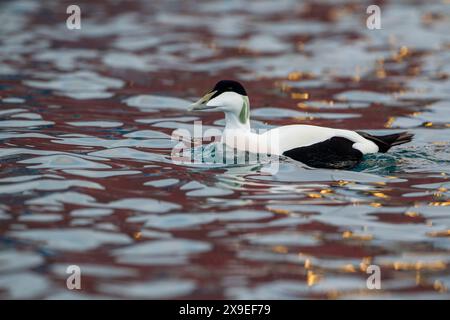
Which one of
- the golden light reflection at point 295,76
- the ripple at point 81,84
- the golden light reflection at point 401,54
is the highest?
the golden light reflection at point 401,54

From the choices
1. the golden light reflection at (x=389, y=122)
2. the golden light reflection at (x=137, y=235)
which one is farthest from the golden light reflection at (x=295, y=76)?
the golden light reflection at (x=137, y=235)

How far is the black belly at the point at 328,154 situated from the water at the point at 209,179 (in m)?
0.11

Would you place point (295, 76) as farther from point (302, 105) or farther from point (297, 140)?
point (297, 140)

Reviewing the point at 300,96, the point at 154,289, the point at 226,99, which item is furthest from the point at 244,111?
the point at 300,96

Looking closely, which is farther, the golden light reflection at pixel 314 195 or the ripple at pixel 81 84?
the ripple at pixel 81 84

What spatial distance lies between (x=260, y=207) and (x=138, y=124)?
3.56 metres

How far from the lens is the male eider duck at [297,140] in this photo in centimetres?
777

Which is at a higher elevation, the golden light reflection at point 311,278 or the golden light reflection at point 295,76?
the golden light reflection at point 295,76

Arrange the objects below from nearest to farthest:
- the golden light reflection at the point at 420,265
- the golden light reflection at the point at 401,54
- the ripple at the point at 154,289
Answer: the ripple at the point at 154,289, the golden light reflection at the point at 420,265, the golden light reflection at the point at 401,54

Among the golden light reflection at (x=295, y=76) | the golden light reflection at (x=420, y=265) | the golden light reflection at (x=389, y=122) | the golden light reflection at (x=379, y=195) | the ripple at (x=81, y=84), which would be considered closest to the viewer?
the golden light reflection at (x=420, y=265)

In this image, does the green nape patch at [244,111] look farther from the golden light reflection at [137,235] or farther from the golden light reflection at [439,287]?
the golden light reflection at [439,287]

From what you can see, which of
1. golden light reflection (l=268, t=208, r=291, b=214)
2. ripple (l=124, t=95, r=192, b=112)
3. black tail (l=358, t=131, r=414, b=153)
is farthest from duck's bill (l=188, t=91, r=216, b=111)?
ripple (l=124, t=95, r=192, b=112)

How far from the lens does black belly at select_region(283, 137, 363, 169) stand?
7742 millimetres

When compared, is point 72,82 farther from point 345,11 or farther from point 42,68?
point 345,11
